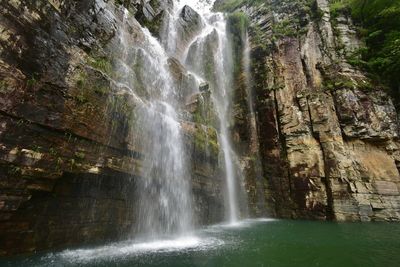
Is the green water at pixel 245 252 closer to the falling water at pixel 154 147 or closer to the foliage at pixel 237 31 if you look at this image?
the falling water at pixel 154 147

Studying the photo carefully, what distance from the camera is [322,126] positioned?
52.4 feet

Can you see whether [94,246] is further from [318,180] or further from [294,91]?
[294,91]

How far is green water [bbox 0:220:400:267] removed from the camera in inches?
238

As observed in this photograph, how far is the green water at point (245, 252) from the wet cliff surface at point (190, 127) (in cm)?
94

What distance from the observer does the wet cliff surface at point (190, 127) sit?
21.2 feet

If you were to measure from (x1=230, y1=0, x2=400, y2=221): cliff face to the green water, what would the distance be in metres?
4.75

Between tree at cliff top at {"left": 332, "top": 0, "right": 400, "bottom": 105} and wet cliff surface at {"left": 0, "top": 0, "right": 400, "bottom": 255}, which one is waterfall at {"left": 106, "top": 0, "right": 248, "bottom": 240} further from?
tree at cliff top at {"left": 332, "top": 0, "right": 400, "bottom": 105}

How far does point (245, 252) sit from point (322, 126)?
1178 cm

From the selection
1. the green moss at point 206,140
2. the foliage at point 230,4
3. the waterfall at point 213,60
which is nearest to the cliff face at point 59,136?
the green moss at point 206,140

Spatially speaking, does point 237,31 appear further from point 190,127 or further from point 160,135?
point 160,135

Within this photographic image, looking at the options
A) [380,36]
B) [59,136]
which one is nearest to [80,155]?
[59,136]

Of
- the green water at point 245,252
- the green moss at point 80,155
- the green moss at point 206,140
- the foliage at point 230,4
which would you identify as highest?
the foliage at point 230,4

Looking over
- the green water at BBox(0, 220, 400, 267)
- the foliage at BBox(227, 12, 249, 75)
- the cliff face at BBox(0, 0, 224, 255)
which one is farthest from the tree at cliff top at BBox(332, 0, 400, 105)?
the cliff face at BBox(0, 0, 224, 255)

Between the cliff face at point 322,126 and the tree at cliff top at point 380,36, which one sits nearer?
the cliff face at point 322,126
